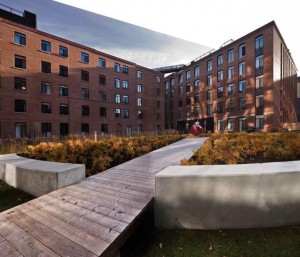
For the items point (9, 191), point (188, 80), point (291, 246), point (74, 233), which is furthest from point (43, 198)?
point (188, 80)

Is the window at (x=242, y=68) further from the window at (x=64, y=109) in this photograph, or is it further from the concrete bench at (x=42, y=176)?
the concrete bench at (x=42, y=176)

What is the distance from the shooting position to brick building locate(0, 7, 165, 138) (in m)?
22.6

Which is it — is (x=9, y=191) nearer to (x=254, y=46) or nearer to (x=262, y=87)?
(x=262, y=87)

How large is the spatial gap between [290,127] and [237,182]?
32.1m

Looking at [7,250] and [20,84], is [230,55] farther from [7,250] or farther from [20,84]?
[7,250]

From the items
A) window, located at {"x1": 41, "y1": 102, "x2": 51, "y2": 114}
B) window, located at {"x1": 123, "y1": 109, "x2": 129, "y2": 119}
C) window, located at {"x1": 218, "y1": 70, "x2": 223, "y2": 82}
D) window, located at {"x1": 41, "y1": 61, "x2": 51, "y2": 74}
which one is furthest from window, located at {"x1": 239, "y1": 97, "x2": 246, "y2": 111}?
window, located at {"x1": 41, "y1": 61, "x2": 51, "y2": 74}

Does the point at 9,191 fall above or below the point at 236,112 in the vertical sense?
below

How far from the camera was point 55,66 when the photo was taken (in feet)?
87.1

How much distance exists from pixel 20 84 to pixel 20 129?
18.4ft

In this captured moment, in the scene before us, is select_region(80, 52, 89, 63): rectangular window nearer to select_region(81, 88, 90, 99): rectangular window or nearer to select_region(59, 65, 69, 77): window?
select_region(59, 65, 69, 77): window

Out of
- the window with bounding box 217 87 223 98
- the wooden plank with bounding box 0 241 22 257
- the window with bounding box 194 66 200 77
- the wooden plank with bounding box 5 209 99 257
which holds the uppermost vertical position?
the window with bounding box 194 66 200 77

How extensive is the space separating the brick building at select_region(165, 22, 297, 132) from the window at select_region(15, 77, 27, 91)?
31105 mm

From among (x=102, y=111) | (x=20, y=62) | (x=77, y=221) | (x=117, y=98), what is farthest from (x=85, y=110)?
(x=77, y=221)

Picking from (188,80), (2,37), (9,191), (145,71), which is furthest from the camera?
(188,80)
